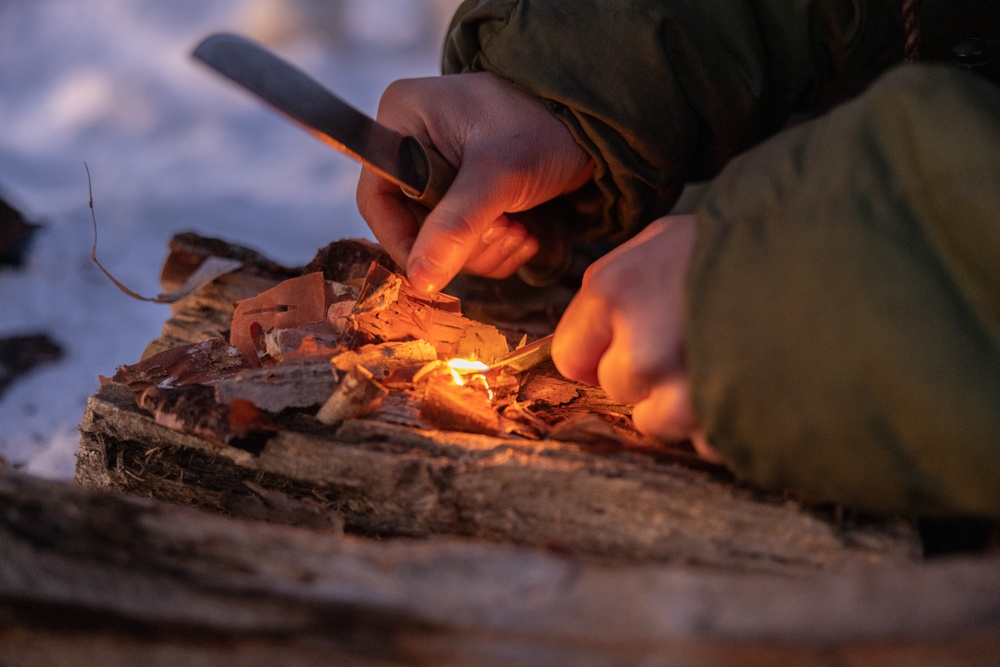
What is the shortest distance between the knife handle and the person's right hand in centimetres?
3

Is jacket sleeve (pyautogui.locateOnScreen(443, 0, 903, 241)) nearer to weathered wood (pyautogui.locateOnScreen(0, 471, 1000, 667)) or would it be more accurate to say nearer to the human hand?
the human hand

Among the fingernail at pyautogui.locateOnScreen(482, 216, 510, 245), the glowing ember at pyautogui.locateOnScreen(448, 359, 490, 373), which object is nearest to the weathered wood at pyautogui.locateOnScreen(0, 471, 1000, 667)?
the glowing ember at pyautogui.locateOnScreen(448, 359, 490, 373)

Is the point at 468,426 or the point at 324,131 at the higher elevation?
the point at 324,131

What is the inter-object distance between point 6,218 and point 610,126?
9.58ft

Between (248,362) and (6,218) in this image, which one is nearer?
(248,362)

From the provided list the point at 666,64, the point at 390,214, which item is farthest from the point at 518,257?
the point at 666,64

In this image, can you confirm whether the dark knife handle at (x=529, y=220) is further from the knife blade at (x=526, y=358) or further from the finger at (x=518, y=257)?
the knife blade at (x=526, y=358)

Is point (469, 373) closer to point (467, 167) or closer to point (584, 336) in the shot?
point (584, 336)

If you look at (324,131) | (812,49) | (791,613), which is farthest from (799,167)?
(812,49)

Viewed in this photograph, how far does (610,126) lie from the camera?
69.5 inches

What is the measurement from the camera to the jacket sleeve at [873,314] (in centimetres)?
86

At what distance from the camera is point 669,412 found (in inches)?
43.1

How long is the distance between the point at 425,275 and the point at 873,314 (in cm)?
92

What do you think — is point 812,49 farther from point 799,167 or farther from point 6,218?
point 6,218
